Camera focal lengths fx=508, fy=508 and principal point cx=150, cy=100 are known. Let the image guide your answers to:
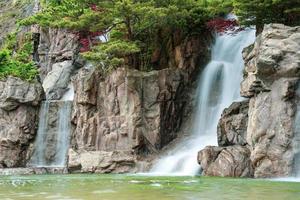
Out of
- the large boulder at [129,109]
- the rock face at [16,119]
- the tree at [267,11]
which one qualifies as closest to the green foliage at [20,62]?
the rock face at [16,119]

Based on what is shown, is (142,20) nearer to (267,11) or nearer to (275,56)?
(267,11)

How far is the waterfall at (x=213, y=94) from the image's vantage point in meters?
24.9

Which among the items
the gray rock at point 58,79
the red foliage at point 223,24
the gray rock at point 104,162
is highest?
the red foliage at point 223,24

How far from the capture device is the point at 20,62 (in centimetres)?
3703

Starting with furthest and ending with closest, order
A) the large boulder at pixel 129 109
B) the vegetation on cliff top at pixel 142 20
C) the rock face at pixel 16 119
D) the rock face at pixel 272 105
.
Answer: the rock face at pixel 16 119, the large boulder at pixel 129 109, the vegetation on cliff top at pixel 142 20, the rock face at pixel 272 105

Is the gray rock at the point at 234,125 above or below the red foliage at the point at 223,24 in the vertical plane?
below

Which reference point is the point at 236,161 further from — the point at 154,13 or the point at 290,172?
the point at 154,13

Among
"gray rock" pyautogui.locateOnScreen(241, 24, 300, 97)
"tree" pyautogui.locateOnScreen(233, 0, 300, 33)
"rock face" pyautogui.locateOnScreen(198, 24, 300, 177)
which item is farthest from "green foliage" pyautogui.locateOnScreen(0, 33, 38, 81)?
"gray rock" pyautogui.locateOnScreen(241, 24, 300, 97)

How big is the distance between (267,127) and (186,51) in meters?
11.3

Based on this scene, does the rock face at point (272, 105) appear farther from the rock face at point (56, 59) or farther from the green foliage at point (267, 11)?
the rock face at point (56, 59)

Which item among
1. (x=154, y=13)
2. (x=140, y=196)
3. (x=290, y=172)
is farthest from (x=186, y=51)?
(x=140, y=196)

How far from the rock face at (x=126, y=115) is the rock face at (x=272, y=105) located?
6.45 meters

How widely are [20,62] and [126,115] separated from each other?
1341 cm

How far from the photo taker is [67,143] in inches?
1169
